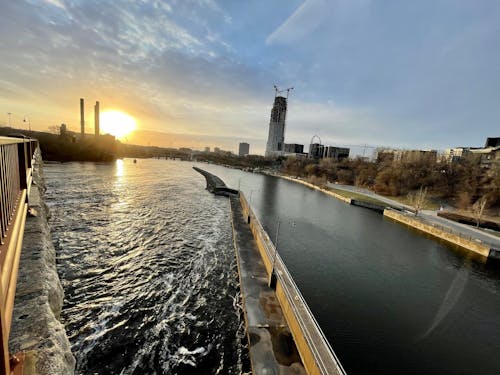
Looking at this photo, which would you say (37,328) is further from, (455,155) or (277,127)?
(277,127)

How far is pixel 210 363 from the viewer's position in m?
7.21

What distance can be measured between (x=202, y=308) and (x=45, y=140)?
83.9m

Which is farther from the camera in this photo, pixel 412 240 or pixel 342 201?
pixel 342 201

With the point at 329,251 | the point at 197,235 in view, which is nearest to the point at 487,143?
the point at 329,251

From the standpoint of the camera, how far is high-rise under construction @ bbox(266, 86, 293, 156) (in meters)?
171

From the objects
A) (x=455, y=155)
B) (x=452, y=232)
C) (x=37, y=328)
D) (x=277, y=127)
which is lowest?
(x=452, y=232)

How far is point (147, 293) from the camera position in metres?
10.3

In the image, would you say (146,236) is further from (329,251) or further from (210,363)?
(329,251)

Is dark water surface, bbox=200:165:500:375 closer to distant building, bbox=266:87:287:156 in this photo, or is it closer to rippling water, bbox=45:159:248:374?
rippling water, bbox=45:159:248:374

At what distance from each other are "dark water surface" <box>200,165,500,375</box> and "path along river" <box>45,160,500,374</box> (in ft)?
0.19

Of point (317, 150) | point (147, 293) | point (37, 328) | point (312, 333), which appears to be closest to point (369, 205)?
point (312, 333)

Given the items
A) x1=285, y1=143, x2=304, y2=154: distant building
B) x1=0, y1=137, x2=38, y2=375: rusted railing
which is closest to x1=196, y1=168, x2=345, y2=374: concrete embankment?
x1=0, y1=137, x2=38, y2=375: rusted railing

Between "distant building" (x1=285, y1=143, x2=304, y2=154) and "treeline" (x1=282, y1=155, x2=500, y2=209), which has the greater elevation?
"distant building" (x1=285, y1=143, x2=304, y2=154)

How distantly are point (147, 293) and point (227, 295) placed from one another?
3705 millimetres
